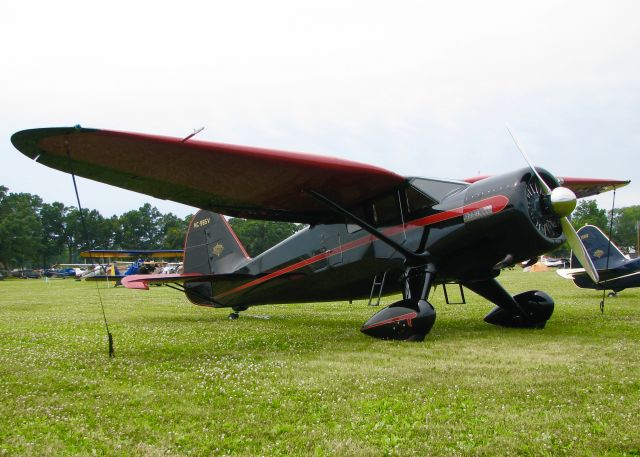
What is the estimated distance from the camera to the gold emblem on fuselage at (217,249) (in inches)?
474

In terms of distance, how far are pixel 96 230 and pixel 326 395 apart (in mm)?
130854

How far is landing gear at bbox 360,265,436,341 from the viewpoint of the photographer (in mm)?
6965

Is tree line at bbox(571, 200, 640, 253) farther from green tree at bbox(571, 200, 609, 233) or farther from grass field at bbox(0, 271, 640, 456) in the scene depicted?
grass field at bbox(0, 271, 640, 456)

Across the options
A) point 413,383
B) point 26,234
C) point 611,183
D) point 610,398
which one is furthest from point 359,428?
point 26,234

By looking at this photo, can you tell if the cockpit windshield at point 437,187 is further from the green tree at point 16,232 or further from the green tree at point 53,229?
the green tree at point 53,229

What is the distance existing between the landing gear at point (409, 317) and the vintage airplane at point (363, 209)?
0.6 inches

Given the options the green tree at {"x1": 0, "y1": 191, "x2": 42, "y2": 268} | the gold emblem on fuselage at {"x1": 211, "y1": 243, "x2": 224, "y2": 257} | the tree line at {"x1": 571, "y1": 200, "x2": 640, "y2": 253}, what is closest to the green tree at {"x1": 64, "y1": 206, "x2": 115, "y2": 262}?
the green tree at {"x1": 0, "y1": 191, "x2": 42, "y2": 268}

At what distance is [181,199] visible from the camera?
800cm

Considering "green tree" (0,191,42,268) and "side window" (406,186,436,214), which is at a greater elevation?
"green tree" (0,191,42,268)

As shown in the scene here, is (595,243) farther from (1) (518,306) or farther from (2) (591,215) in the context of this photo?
(2) (591,215)

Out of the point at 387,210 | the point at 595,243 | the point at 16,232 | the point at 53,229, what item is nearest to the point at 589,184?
the point at 387,210

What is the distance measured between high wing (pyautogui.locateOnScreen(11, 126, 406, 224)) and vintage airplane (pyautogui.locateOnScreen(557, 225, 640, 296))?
10913mm

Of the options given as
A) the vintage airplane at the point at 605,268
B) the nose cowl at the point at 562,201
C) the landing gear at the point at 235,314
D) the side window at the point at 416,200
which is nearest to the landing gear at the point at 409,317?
the side window at the point at 416,200

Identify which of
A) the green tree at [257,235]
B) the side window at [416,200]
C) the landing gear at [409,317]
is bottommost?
the landing gear at [409,317]
